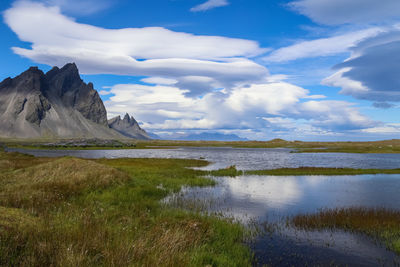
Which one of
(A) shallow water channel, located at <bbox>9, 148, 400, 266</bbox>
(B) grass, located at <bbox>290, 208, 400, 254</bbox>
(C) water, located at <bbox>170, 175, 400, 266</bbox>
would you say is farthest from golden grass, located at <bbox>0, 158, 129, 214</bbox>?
(B) grass, located at <bbox>290, 208, 400, 254</bbox>

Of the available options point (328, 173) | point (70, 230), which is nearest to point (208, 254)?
point (70, 230)

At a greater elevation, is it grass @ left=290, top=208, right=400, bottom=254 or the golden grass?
the golden grass

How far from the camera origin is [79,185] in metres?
21.9

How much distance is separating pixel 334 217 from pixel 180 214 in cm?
1002

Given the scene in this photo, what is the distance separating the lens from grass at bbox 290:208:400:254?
1573 cm

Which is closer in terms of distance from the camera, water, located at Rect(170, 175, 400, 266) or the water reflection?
water, located at Rect(170, 175, 400, 266)

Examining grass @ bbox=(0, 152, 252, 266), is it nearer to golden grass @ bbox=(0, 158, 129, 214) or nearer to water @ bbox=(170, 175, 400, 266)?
golden grass @ bbox=(0, 158, 129, 214)

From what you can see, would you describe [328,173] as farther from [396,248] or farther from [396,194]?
[396,248]

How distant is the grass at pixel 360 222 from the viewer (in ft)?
51.6

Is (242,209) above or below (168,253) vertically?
below

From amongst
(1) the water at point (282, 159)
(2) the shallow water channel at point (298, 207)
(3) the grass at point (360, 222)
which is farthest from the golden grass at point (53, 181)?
(1) the water at point (282, 159)

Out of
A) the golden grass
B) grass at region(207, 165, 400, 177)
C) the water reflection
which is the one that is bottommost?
the water reflection

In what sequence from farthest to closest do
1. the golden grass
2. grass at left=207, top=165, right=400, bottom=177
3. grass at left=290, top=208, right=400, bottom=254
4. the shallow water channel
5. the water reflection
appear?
1. grass at left=207, top=165, right=400, bottom=177
2. the water reflection
3. the golden grass
4. grass at left=290, top=208, right=400, bottom=254
5. the shallow water channel

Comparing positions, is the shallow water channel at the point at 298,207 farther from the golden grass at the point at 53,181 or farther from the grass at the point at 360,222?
the golden grass at the point at 53,181
